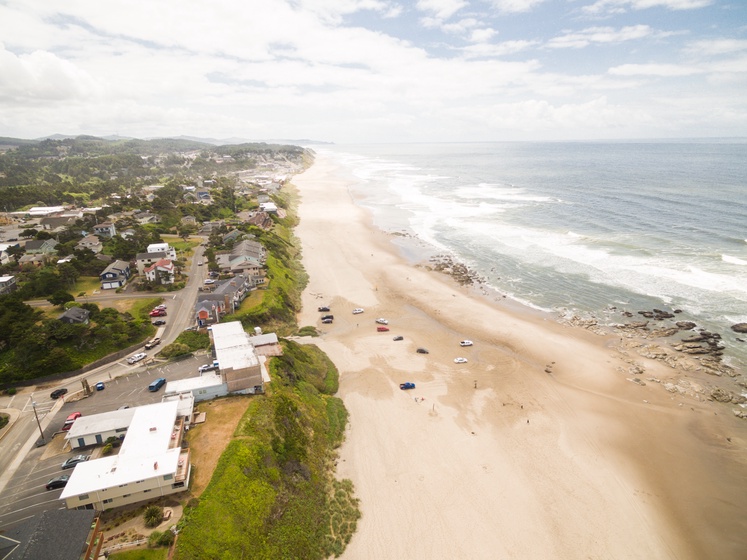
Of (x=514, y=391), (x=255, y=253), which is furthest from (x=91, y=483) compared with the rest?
(x=255, y=253)

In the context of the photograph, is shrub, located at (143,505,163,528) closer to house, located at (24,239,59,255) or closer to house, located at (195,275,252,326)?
house, located at (195,275,252,326)

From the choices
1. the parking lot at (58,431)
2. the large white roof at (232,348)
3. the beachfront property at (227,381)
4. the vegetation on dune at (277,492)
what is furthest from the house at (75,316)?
the vegetation on dune at (277,492)

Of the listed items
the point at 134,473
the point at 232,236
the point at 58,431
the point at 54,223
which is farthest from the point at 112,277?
the point at 54,223

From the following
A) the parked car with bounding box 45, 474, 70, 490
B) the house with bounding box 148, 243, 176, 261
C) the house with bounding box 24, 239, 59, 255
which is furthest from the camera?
the house with bounding box 24, 239, 59, 255

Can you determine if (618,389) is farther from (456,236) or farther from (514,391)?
(456,236)

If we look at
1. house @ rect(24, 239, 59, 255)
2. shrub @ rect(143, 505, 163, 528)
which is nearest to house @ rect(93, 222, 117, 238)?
house @ rect(24, 239, 59, 255)

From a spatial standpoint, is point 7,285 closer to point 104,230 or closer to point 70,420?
point 104,230
